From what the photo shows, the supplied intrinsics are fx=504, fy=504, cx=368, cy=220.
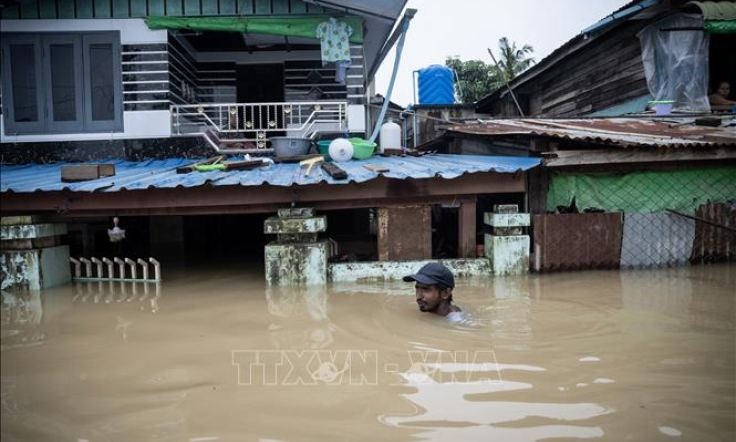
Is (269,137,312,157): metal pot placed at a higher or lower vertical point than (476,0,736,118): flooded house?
lower

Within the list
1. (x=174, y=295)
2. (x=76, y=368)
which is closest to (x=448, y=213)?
(x=174, y=295)

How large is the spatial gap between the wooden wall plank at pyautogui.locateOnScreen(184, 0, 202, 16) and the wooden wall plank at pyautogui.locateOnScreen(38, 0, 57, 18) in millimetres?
2397

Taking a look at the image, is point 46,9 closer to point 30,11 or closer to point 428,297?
point 30,11

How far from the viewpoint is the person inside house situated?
10403 mm

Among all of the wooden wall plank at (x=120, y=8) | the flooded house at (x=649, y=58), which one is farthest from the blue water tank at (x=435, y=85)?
the wooden wall plank at (x=120, y=8)

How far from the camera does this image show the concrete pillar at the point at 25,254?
6.90 meters

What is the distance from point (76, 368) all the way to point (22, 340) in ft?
3.38

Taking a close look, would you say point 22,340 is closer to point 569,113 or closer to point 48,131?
point 48,131

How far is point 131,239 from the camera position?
1213 centimetres

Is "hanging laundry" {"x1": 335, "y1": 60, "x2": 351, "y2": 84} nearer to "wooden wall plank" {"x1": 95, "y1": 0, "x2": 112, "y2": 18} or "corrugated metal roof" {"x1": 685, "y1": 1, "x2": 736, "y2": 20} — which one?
"wooden wall plank" {"x1": 95, "y1": 0, "x2": 112, "y2": 18}

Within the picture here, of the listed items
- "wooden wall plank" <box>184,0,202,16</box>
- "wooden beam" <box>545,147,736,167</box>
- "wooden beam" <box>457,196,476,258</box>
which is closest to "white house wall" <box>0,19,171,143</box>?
"wooden wall plank" <box>184,0,202,16</box>

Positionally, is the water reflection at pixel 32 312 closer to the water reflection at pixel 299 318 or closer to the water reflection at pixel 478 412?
the water reflection at pixel 299 318

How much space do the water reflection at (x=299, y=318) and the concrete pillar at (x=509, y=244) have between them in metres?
2.65

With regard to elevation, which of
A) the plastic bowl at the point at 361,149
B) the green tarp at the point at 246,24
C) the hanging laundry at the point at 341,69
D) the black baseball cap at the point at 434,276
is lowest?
the black baseball cap at the point at 434,276
